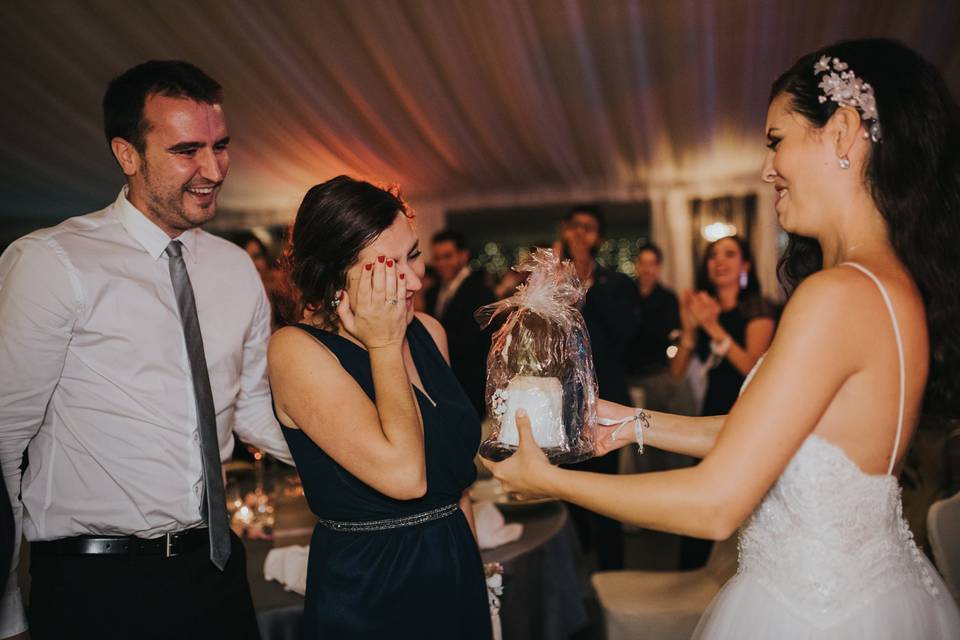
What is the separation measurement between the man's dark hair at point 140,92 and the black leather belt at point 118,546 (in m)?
1.02

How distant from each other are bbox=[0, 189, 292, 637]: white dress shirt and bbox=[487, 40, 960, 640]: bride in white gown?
3.18 ft

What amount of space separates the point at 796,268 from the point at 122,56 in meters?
6.08

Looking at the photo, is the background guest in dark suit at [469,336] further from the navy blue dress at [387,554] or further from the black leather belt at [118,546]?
the black leather belt at [118,546]

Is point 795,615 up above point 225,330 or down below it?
below

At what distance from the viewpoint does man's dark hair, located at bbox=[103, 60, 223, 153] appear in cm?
217

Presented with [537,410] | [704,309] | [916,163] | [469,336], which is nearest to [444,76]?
[469,336]

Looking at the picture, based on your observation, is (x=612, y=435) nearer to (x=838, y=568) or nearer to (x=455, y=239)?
(x=838, y=568)

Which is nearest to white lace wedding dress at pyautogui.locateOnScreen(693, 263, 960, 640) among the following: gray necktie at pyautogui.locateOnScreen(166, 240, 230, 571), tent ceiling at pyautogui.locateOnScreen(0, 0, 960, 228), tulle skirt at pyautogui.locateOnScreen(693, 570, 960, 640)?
tulle skirt at pyautogui.locateOnScreen(693, 570, 960, 640)

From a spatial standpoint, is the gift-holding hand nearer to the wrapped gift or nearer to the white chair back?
the wrapped gift

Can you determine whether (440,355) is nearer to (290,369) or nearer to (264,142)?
(290,369)

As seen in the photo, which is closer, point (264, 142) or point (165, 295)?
point (165, 295)

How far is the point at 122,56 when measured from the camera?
644 centimetres

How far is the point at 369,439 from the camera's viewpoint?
1858 millimetres

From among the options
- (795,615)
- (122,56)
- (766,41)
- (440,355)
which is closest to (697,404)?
(766,41)
